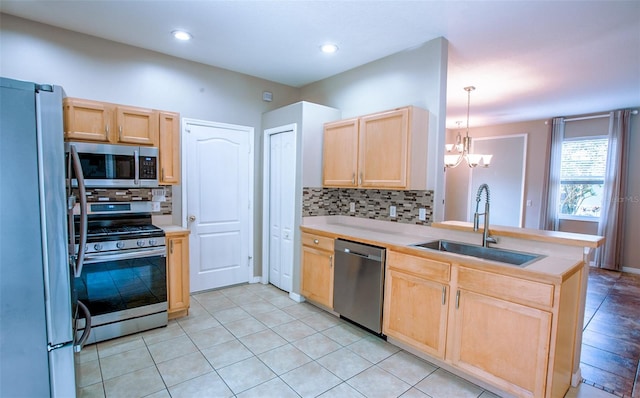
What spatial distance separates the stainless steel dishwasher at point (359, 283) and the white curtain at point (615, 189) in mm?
5024

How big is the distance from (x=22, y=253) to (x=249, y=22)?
2.37 metres

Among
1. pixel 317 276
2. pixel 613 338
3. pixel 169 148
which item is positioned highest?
pixel 169 148

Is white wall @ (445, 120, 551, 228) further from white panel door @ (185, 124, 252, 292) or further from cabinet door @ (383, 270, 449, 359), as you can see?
white panel door @ (185, 124, 252, 292)

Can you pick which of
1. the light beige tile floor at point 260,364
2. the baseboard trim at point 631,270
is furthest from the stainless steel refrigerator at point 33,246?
the baseboard trim at point 631,270

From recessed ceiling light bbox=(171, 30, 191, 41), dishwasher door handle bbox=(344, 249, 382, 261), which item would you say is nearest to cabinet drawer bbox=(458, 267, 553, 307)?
dishwasher door handle bbox=(344, 249, 382, 261)

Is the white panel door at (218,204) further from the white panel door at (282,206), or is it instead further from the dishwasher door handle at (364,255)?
the dishwasher door handle at (364,255)

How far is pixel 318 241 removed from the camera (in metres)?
3.37

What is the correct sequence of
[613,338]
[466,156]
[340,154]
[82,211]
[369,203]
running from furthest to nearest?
[466,156]
[369,203]
[340,154]
[613,338]
[82,211]

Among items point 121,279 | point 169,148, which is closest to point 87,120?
point 169,148

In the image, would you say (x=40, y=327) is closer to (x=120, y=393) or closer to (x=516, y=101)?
(x=120, y=393)

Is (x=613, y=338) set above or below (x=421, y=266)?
below

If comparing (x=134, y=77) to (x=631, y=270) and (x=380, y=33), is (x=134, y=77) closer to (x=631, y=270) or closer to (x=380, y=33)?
(x=380, y=33)

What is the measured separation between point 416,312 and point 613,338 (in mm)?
2091

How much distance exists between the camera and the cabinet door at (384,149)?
2846 millimetres
